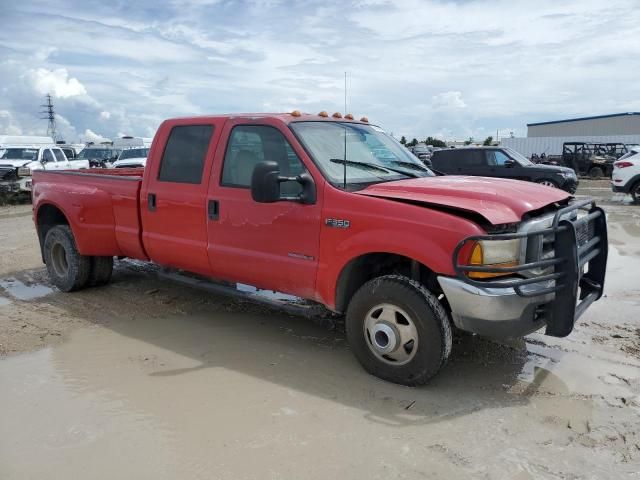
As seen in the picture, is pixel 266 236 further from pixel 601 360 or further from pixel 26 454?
pixel 601 360

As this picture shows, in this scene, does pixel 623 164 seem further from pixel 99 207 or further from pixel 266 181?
pixel 266 181

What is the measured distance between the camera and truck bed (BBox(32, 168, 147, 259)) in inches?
218

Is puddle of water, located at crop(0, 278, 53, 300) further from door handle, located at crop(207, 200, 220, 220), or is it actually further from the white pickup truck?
the white pickup truck

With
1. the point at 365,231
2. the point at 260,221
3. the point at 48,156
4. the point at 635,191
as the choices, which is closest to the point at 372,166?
the point at 365,231

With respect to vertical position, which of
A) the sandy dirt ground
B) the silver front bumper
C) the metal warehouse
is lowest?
the sandy dirt ground

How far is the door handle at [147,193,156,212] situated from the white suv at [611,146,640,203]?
570 inches

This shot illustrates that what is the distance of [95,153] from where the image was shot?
88.0 feet

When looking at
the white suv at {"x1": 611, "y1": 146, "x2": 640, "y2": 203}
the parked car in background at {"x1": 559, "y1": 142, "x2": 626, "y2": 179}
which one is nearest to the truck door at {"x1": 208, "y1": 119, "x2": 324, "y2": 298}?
the white suv at {"x1": 611, "y1": 146, "x2": 640, "y2": 203}

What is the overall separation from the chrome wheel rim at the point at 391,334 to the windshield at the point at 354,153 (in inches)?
39.7

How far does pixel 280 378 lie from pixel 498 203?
197 centimetres

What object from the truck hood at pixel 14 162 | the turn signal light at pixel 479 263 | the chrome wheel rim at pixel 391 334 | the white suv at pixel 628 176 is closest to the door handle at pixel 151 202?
the chrome wheel rim at pixel 391 334

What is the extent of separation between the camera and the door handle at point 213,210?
4.69 metres

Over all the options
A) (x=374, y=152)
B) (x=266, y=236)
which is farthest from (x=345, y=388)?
(x=374, y=152)

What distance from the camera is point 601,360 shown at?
433 centimetres
